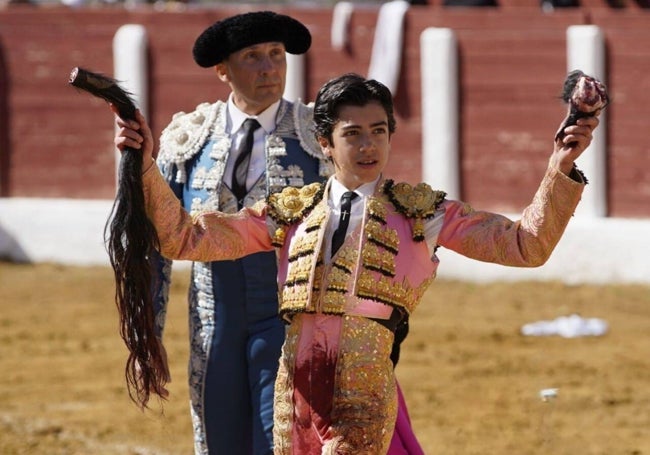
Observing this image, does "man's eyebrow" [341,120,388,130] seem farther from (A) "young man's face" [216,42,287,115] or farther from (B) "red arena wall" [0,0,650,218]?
(B) "red arena wall" [0,0,650,218]

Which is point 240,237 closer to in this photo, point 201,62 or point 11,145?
point 201,62

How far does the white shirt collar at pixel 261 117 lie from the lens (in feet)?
16.4

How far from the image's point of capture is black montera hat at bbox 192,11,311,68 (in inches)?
191

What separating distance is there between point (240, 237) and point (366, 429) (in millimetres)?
545

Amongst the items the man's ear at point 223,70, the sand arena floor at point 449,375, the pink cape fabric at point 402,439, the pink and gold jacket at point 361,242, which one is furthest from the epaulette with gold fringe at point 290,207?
the sand arena floor at point 449,375

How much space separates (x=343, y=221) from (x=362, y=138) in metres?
0.22

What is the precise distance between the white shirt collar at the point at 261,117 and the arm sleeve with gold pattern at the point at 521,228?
119 centimetres

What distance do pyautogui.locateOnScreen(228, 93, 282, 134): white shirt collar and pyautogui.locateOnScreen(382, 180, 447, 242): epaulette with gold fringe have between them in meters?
1.10

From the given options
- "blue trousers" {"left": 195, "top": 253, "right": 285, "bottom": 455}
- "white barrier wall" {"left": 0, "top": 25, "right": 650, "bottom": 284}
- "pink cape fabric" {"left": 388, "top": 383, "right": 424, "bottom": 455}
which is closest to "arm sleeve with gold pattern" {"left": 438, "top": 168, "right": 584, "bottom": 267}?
"pink cape fabric" {"left": 388, "top": 383, "right": 424, "bottom": 455}

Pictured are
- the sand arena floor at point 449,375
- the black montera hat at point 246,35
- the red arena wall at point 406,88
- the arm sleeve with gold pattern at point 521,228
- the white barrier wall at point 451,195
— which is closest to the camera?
the arm sleeve with gold pattern at point 521,228

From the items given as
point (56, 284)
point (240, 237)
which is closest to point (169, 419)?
point (240, 237)

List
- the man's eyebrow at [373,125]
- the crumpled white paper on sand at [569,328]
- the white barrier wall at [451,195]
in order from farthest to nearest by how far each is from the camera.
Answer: the white barrier wall at [451,195], the crumpled white paper on sand at [569,328], the man's eyebrow at [373,125]

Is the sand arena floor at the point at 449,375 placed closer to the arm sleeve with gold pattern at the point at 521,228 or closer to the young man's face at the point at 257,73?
the young man's face at the point at 257,73

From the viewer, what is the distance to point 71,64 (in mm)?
13000
